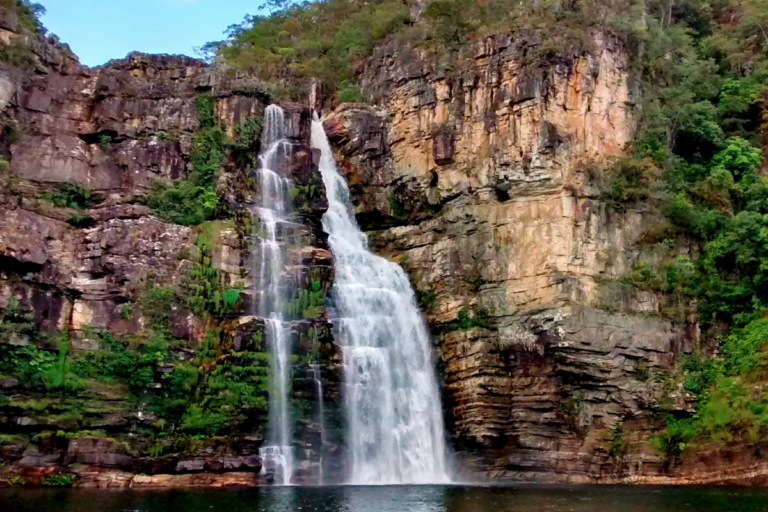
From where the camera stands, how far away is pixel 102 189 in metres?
38.7

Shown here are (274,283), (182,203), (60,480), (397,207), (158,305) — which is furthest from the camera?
(397,207)

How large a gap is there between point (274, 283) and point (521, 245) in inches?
495

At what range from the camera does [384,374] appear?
36969 millimetres

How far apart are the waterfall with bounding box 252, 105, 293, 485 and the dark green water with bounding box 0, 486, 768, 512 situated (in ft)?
9.55

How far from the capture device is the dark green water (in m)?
22.6

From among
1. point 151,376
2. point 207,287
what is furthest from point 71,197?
point 151,376

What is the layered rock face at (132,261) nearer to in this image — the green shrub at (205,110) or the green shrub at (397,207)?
the green shrub at (205,110)

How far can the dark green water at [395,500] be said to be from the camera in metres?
22.6

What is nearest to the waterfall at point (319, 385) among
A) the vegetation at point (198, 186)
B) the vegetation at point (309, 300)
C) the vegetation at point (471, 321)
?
the vegetation at point (309, 300)

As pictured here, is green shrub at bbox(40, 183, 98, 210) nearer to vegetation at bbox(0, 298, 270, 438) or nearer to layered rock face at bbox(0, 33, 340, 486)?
layered rock face at bbox(0, 33, 340, 486)

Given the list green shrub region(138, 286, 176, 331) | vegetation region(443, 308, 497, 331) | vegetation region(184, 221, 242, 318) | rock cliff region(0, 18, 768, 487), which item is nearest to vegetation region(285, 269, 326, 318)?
rock cliff region(0, 18, 768, 487)

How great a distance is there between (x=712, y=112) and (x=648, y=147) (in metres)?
Result: 5.59

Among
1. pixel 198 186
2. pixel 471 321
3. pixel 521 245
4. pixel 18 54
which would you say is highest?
pixel 18 54

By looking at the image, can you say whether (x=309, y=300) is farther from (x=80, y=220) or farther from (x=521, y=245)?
(x=521, y=245)
